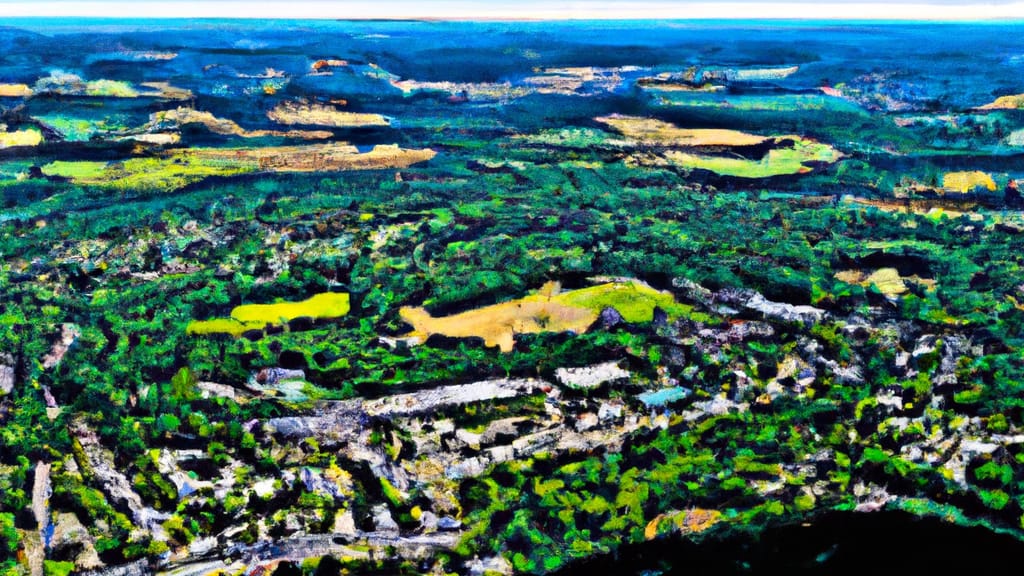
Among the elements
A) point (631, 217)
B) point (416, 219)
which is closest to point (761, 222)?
point (631, 217)

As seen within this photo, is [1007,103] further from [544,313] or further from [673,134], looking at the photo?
[544,313]

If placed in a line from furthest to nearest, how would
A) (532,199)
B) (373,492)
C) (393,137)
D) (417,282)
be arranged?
1. (393,137)
2. (532,199)
3. (417,282)
4. (373,492)

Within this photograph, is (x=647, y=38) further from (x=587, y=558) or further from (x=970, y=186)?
(x=587, y=558)

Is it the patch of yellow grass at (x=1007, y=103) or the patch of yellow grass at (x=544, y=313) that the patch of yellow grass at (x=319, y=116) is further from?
the patch of yellow grass at (x=1007, y=103)

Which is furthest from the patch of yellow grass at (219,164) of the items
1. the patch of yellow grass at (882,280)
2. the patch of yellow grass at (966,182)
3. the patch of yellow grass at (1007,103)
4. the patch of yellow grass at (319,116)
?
the patch of yellow grass at (1007,103)

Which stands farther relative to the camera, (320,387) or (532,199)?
(532,199)

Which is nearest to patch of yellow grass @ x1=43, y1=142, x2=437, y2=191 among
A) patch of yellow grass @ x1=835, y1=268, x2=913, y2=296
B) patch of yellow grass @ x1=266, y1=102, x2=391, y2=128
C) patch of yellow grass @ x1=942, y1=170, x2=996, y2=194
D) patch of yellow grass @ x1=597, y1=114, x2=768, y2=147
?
patch of yellow grass @ x1=266, y1=102, x2=391, y2=128

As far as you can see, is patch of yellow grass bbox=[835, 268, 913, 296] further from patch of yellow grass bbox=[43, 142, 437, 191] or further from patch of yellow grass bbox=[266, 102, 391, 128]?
patch of yellow grass bbox=[266, 102, 391, 128]

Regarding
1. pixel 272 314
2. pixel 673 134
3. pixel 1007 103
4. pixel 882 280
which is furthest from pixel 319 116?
pixel 1007 103
